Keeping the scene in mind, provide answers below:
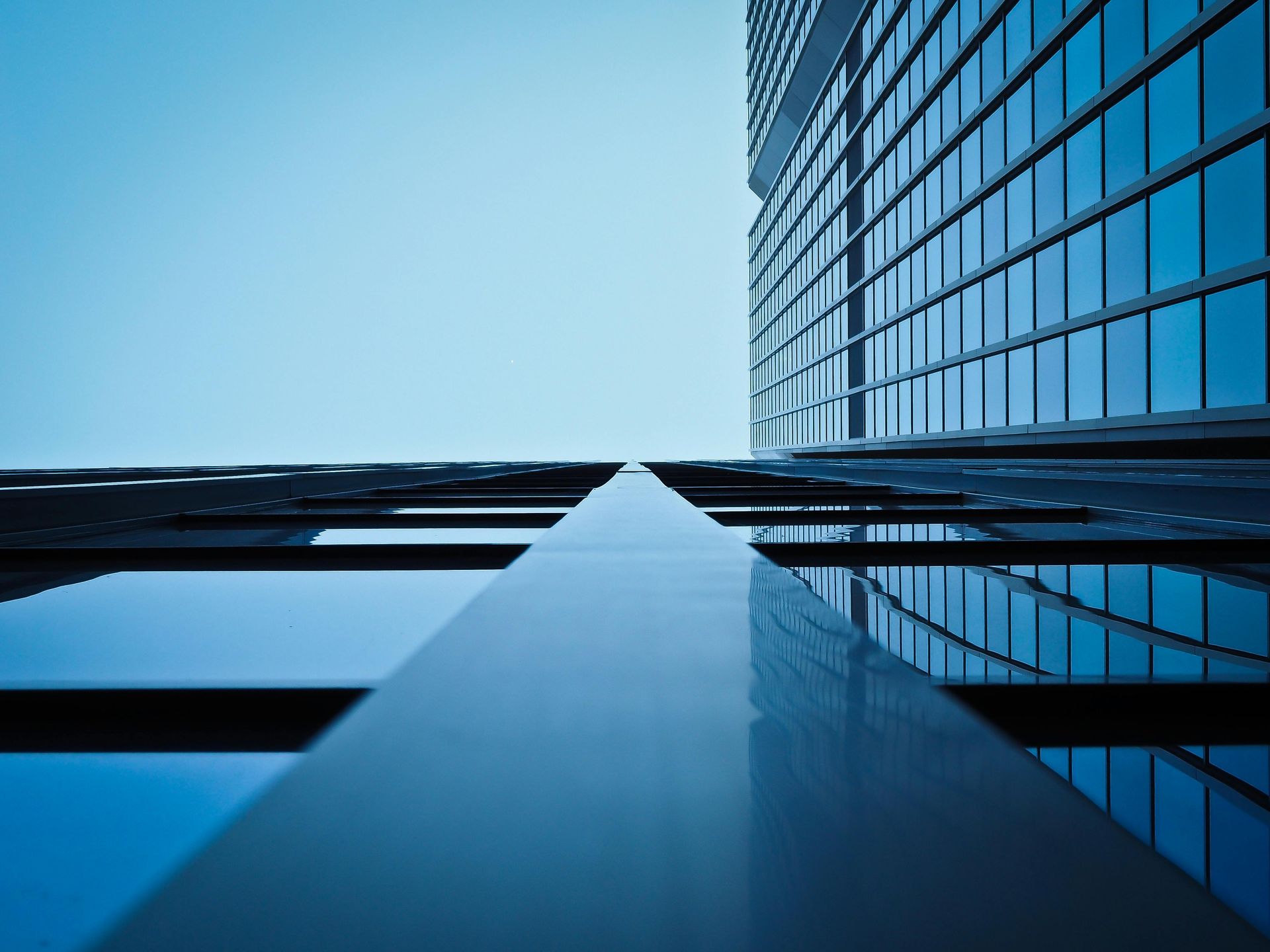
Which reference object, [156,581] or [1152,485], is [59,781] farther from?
[1152,485]

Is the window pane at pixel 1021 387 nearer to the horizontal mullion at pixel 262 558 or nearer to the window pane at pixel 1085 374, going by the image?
the window pane at pixel 1085 374

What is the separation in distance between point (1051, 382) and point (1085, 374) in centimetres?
166

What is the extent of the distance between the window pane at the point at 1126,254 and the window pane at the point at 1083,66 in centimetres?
420

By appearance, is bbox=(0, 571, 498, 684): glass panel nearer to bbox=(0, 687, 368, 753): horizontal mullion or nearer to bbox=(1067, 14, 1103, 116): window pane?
bbox=(0, 687, 368, 753): horizontal mullion

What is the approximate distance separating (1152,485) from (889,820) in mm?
6604

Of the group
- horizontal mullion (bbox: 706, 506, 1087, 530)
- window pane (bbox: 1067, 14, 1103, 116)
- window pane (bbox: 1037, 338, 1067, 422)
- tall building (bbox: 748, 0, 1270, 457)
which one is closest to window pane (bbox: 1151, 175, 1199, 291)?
tall building (bbox: 748, 0, 1270, 457)

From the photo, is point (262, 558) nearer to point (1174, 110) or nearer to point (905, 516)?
point (905, 516)

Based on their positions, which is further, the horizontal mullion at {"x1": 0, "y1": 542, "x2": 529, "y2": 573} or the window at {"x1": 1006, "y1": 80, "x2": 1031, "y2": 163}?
the window at {"x1": 1006, "y1": 80, "x2": 1031, "y2": 163}

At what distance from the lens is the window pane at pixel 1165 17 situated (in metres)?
18.5

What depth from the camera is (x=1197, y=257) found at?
18.6 metres

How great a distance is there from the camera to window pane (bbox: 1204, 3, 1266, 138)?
16609mm

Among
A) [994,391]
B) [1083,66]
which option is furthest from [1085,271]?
[1083,66]

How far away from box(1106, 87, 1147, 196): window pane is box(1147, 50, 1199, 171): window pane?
0.39 meters

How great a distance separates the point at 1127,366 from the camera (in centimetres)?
2112
